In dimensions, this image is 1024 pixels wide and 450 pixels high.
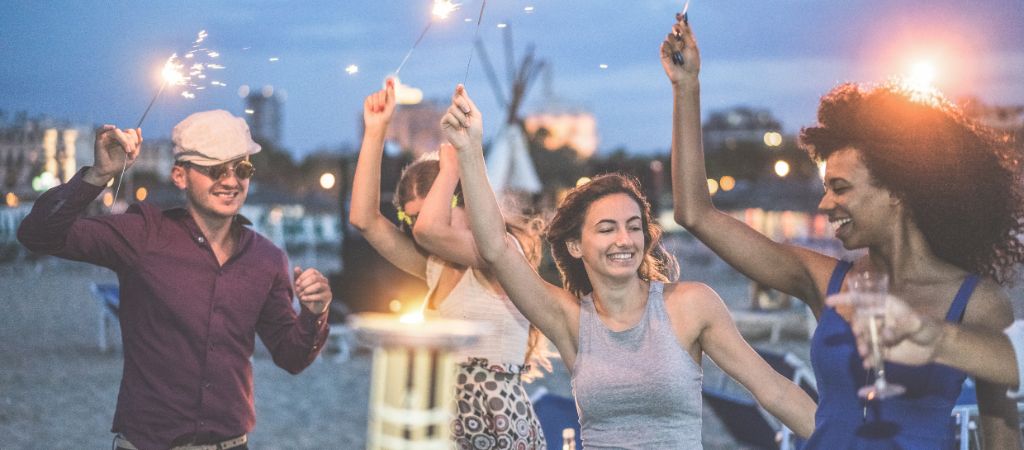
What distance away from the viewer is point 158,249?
389cm

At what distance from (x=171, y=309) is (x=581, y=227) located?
1394 millimetres

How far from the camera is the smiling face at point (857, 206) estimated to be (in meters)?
3.03

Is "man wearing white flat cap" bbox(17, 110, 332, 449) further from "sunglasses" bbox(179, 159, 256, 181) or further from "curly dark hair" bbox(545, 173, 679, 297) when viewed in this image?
"curly dark hair" bbox(545, 173, 679, 297)

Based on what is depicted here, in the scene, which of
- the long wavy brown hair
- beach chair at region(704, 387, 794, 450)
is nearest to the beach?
beach chair at region(704, 387, 794, 450)

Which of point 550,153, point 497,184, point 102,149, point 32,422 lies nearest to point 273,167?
point 550,153

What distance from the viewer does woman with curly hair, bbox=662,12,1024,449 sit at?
2.96 metres

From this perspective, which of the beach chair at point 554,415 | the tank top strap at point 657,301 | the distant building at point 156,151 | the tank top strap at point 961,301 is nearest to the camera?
the tank top strap at point 961,301

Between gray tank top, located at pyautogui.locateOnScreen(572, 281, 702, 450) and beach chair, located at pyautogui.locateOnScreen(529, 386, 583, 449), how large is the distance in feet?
8.61

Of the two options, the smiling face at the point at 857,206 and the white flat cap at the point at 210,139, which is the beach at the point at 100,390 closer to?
the white flat cap at the point at 210,139

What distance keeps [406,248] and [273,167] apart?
9971 cm

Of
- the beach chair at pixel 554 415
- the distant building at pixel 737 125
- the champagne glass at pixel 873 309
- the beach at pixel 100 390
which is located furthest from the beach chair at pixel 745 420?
the distant building at pixel 737 125

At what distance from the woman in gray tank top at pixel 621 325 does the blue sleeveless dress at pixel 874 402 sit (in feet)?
1.01

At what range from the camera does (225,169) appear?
12.9 feet

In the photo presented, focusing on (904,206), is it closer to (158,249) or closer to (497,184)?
(158,249)
